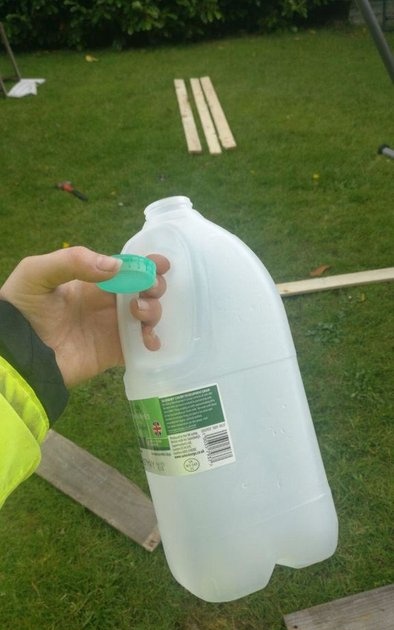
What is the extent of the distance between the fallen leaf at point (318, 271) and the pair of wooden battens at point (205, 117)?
72.6 inches

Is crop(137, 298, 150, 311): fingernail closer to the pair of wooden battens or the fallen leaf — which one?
the fallen leaf

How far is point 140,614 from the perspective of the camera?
6.74 ft

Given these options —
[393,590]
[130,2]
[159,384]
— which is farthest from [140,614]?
→ [130,2]

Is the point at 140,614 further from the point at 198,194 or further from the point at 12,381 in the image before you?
the point at 198,194

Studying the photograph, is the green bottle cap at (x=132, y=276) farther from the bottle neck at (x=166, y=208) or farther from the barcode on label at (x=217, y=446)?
the barcode on label at (x=217, y=446)

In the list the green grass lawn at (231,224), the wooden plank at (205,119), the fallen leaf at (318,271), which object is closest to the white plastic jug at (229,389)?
the green grass lawn at (231,224)

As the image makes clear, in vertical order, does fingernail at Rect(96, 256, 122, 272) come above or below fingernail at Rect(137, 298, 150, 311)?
above

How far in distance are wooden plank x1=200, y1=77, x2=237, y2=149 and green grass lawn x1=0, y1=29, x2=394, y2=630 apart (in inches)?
4.5

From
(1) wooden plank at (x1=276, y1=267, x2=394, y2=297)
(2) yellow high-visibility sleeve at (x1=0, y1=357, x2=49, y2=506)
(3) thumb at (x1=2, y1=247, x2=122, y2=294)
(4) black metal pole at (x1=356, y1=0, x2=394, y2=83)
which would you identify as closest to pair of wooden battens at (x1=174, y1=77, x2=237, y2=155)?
(1) wooden plank at (x1=276, y1=267, x2=394, y2=297)

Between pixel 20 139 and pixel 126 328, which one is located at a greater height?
pixel 126 328

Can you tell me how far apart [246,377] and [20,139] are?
15.8ft

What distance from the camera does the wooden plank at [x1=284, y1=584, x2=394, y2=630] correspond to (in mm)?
1802

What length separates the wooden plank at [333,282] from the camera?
3.20 metres

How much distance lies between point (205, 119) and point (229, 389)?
4452 mm
